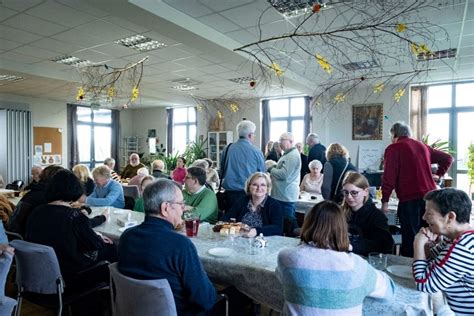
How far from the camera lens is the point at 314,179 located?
549 centimetres

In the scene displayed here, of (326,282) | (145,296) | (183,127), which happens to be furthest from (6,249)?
(183,127)

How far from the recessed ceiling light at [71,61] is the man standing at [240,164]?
13.0 ft

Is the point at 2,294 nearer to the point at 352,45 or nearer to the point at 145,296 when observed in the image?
the point at 145,296

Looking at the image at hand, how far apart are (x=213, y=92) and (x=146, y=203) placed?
7954 mm

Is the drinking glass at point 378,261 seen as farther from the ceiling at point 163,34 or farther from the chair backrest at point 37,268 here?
the chair backrest at point 37,268

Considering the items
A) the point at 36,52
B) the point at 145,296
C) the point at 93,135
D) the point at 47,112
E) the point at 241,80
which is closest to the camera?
the point at 145,296

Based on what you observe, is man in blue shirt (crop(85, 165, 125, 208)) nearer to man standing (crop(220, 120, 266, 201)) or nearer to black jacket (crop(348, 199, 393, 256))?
man standing (crop(220, 120, 266, 201))

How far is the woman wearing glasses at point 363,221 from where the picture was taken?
2.19m

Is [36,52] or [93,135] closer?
[36,52]

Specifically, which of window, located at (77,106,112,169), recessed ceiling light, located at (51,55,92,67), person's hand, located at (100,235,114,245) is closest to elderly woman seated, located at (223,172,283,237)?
person's hand, located at (100,235,114,245)

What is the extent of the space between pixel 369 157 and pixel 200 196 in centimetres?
641

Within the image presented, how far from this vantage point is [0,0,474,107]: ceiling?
12.9ft

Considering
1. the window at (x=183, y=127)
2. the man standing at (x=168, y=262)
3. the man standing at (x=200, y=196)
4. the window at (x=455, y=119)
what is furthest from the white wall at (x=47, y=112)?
the window at (x=455, y=119)

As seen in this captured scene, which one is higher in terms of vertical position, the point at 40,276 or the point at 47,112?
the point at 47,112
